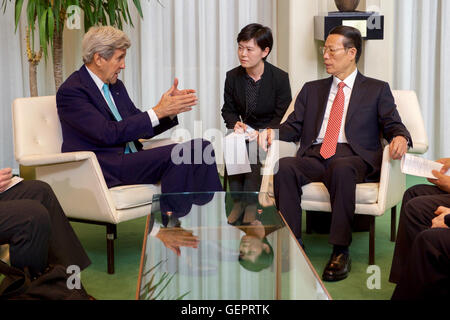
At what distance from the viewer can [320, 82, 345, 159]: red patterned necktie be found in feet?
10.9

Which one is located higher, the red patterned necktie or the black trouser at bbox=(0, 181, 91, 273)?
the red patterned necktie

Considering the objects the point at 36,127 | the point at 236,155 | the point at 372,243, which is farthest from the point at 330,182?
the point at 36,127

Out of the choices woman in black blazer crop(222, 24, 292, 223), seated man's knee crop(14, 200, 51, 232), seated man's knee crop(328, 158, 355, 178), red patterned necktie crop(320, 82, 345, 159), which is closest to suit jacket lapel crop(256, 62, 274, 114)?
woman in black blazer crop(222, 24, 292, 223)

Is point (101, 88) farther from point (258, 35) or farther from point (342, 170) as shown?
point (342, 170)

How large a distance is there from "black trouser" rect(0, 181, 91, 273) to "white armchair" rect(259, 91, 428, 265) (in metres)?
0.91

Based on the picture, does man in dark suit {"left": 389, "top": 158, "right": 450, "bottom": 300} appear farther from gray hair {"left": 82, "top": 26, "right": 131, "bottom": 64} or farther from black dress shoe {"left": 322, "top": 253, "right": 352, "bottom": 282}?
gray hair {"left": 82, "top": 26, "right": 131, "bottom": 64}

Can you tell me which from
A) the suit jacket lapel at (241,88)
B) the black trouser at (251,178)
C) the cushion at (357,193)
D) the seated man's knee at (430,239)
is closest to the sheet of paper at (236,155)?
the black trouser at (251,178)

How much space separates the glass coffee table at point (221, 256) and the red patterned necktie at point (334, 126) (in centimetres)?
69

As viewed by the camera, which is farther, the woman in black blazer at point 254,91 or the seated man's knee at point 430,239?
the woman in black blazer at point 254,91

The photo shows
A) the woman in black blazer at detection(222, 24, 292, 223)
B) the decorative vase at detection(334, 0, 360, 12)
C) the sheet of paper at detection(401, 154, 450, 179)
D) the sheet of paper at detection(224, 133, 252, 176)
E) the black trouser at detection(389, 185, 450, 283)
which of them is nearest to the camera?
the black trouser at detection(389, 185, 450, 283)

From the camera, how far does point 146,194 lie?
3117mm

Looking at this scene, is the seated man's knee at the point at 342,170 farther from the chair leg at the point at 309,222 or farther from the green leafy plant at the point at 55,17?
the green leafy plant at the point at 55,17

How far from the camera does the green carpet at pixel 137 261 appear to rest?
2711 millimetres

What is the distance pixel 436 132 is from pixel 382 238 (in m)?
2.41
